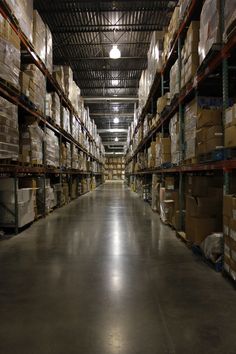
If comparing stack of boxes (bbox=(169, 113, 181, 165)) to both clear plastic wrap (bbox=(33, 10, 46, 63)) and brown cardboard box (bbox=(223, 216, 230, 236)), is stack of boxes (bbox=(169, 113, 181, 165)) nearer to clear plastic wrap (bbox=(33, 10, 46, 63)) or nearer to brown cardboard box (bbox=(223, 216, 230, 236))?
brown cardboard box (bbox=(223, 216, 230, 236))

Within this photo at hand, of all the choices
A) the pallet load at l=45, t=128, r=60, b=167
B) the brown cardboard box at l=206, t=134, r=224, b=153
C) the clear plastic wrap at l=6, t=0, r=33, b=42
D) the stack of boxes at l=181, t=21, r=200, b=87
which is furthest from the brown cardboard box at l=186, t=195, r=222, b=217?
the pallet load at l=45, t=128, r=60, b=167

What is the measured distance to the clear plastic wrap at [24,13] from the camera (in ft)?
15.6

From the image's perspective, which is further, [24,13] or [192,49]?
[24,13]

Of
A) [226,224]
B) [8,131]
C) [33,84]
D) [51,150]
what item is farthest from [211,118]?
[51,150]

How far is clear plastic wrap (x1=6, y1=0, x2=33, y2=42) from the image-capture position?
4766 millimetres

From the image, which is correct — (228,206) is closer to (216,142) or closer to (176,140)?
(216,142)

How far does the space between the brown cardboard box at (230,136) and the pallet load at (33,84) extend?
13.7ft

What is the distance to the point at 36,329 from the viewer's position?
1.96 metres

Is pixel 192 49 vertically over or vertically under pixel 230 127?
over

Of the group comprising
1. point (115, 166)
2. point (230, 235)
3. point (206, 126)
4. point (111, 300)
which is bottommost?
point (111, 300)

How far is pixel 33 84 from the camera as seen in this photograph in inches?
233

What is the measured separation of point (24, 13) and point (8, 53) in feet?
4.34

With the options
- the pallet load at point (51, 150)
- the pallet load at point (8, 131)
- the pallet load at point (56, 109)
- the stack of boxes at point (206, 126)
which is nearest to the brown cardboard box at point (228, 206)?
the stack of boxes at point (206, 126)

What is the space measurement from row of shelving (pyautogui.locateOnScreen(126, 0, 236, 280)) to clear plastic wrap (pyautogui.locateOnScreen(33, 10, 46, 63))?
286 cm
